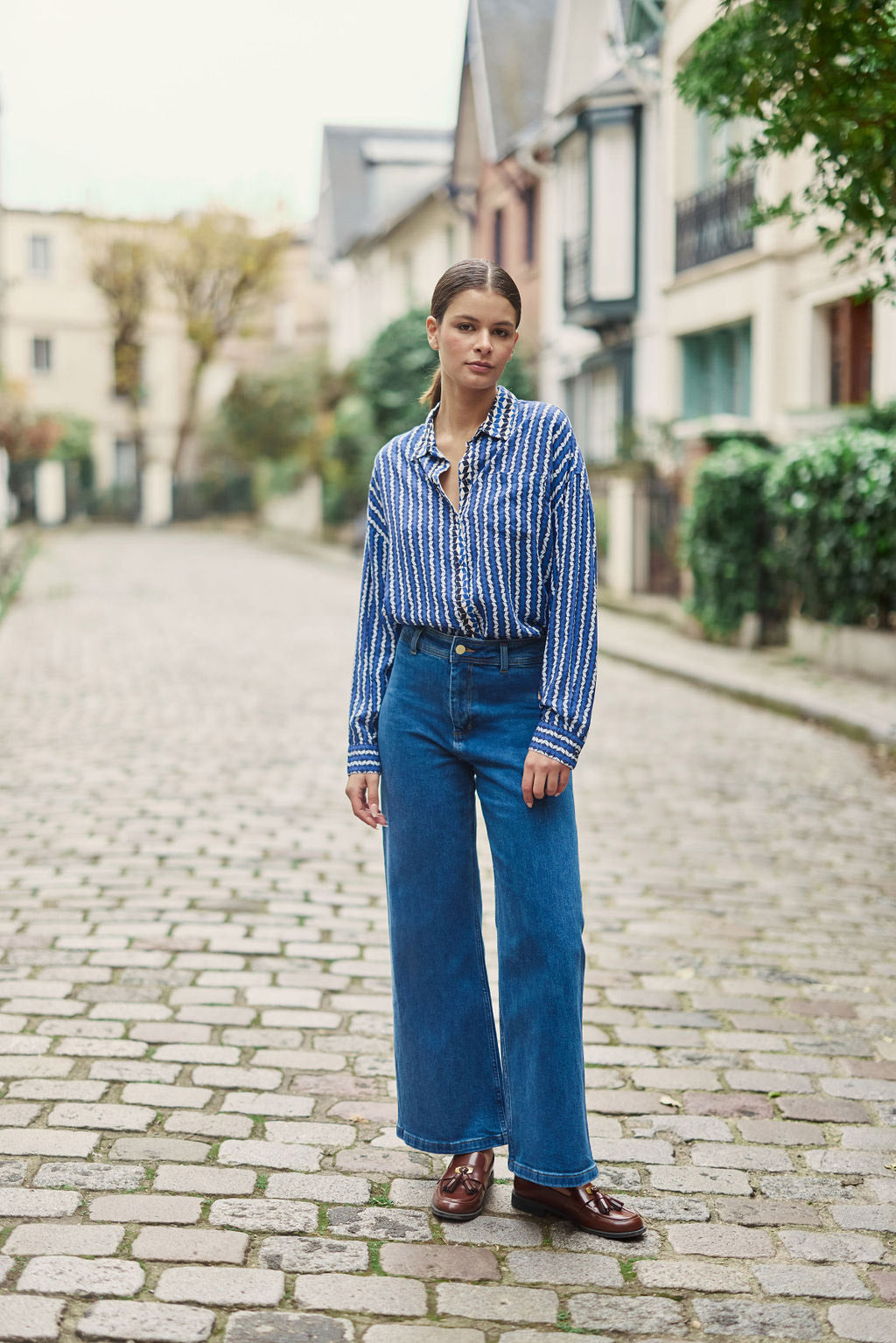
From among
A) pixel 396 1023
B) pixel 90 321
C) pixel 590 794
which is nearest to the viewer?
pixel 396 1023

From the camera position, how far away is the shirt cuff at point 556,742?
2.98m

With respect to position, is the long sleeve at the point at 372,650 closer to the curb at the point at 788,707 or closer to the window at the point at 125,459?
the curb at the point at 788,707

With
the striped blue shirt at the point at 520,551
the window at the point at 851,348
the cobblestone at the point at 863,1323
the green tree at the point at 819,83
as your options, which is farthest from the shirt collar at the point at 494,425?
the window at the point at 851,348

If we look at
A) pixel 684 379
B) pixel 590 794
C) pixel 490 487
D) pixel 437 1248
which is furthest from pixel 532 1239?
pixel 684 379

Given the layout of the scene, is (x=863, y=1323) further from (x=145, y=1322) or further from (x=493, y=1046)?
(x=145, y=1322)

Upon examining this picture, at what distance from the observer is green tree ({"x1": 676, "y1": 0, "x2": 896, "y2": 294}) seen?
20.9ft

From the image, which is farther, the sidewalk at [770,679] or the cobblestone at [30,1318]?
the sidewalk at [770,679]

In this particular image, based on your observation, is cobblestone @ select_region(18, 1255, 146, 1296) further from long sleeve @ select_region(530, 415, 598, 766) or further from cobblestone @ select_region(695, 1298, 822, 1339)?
long sleeve @ select_region(530, 415, 598, 766)

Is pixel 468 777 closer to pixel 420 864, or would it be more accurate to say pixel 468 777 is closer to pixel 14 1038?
pixel 420 864

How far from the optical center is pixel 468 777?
3199 mm

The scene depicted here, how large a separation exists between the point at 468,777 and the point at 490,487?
0.61 meters

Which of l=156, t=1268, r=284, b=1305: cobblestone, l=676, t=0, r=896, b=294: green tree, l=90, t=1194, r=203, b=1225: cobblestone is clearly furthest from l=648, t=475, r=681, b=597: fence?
l=156, t=1268, r=284, b=1305: cobblestone

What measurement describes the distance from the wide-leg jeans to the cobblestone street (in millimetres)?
220

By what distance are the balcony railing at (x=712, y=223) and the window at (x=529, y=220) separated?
6751 mm
